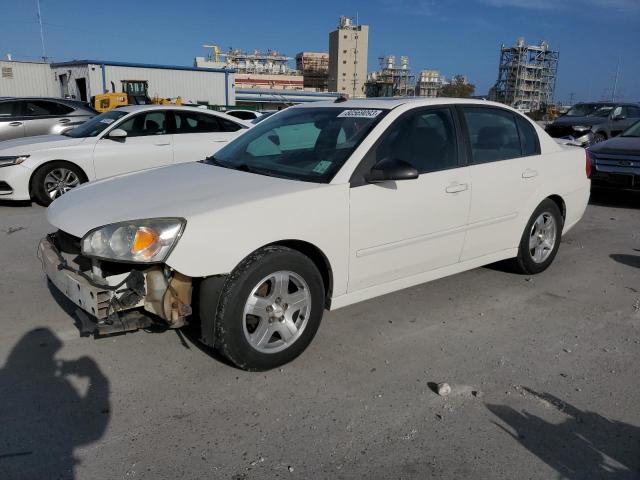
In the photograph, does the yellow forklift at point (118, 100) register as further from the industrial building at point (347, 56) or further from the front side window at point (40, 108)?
the industrial building at point (347, 56)

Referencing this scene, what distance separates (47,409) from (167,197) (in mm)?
1341

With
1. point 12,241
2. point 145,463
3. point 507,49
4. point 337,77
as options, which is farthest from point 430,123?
point 337,77

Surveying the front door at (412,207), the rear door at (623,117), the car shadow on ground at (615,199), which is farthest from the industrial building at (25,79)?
the front door at (412,207)

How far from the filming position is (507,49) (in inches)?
4181

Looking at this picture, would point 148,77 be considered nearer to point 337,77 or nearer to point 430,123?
point 430,123

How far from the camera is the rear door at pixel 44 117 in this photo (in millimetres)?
11602

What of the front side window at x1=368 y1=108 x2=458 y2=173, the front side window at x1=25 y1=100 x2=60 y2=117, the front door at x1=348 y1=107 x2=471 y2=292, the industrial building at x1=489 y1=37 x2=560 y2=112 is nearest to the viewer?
the front door at x1=348 y1=107 x2=471 y2=292

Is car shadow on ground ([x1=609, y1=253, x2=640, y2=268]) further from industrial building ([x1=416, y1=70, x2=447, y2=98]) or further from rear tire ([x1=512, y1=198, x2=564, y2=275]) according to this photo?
industrial building ([x1=416, y1=70, x2=447, y2=98])

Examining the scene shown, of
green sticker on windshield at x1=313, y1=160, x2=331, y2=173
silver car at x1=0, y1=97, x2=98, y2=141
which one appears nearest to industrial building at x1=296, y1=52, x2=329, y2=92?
silver car at x1=0, y1=97, x2=98, y2=141

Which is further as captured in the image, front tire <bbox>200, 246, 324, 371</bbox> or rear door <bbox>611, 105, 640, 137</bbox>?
rear door <bbox>611, 105, 640, 137</bbox>

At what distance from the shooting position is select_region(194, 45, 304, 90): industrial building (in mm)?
111438

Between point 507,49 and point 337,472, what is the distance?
117 meters

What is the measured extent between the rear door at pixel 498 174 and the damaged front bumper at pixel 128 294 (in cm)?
230

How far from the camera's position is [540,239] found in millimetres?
5000
